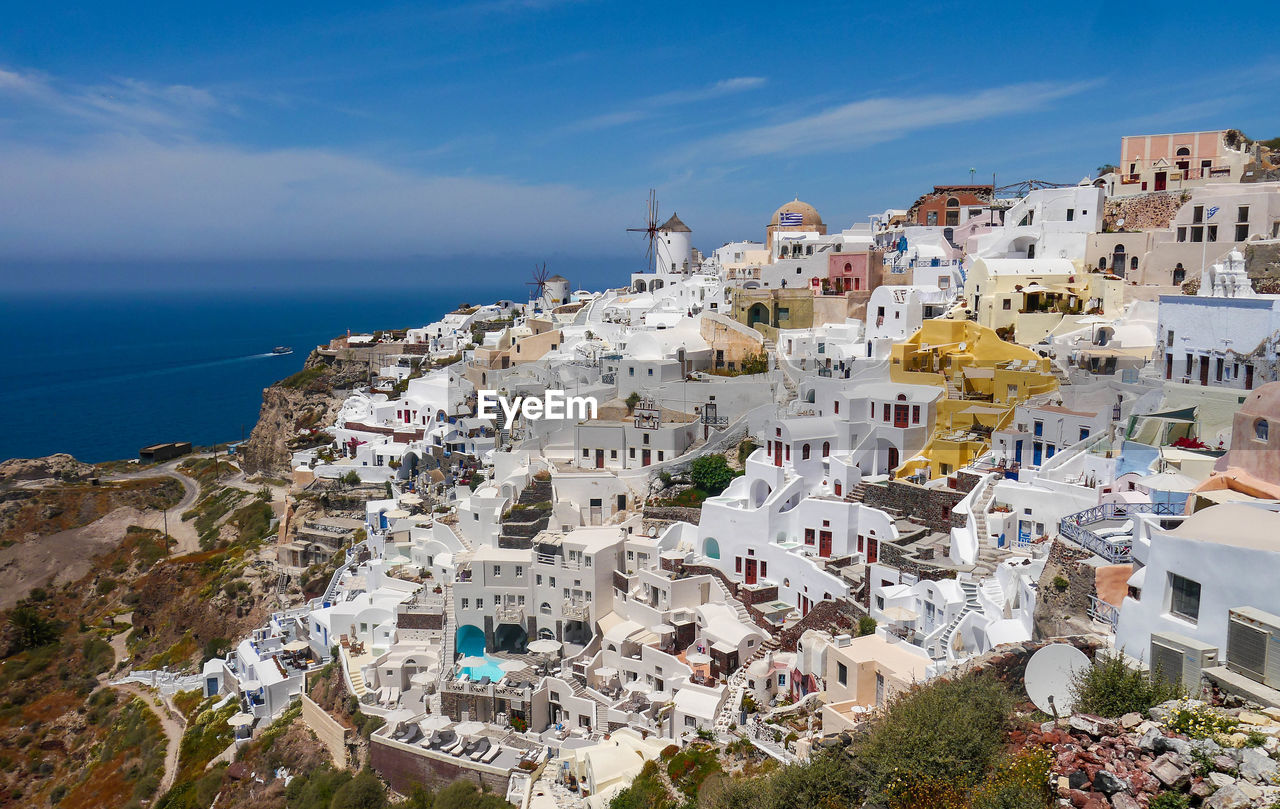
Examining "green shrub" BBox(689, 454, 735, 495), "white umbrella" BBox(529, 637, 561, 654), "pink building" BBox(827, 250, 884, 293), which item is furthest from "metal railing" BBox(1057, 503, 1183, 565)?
"pink building" BBox(827, 250, 884, 293)

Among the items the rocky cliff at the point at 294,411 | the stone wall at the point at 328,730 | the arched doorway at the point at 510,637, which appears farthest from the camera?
the rocky cliff at the point at 294,411

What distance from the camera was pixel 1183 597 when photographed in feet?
29.9


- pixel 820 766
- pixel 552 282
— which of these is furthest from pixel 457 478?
pixel 552 282

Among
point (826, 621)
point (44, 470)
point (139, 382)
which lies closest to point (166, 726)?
point (826, 621)

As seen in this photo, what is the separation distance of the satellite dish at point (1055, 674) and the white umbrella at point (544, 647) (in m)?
13.2

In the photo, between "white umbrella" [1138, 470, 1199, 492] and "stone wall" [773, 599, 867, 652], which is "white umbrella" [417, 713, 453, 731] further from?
"white umbrella" [1138, 470, 1199, 492]

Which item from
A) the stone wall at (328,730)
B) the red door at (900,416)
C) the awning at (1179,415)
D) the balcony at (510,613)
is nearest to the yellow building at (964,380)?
the red door at (900,416)

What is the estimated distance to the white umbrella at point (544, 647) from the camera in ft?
68.9

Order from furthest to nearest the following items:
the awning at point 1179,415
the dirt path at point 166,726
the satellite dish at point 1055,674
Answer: the dirt path at point 166,726, the awning at point 1179,415, the satellite dish at point 1055,674

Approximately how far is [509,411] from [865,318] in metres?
13.3

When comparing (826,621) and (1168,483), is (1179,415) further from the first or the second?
(826,621)

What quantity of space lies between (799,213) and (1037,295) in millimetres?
20196

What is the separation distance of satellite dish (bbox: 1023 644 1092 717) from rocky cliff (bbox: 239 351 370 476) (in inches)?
1643

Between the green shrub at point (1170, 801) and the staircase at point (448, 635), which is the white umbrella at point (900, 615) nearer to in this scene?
the green shrub at point (1170, 801)
